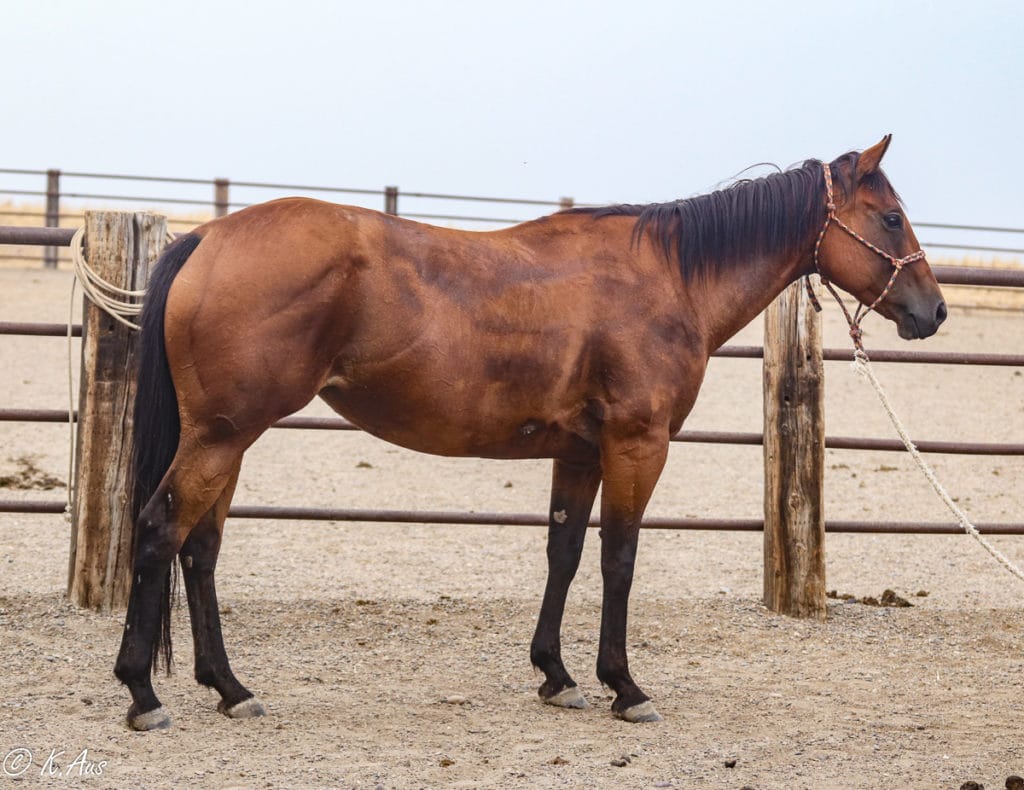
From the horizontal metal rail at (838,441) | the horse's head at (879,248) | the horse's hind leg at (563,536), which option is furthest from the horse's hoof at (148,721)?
the horse's head at (879,248)

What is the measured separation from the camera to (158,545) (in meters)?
3.52

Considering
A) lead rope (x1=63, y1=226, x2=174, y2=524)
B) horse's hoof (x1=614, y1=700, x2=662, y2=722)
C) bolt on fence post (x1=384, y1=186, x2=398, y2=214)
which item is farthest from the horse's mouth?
bolt on fence post (x1=384, y1=186, x2=398, y2=214)

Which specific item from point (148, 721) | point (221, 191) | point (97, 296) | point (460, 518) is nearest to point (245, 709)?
point (148, 721)

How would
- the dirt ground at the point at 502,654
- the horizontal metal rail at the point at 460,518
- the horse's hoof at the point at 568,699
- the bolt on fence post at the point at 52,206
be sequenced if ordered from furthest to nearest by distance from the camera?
1. the bolt on fence post at the point at 52,206
2. the horizontal metal rail at the point at 460,518
3. the horse's hoof at the point at 568,699
4. the dirt ground at the point at 502,654

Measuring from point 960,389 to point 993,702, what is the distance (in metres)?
8.60

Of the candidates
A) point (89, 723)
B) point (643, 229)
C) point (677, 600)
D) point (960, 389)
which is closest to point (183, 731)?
point (89, 723)

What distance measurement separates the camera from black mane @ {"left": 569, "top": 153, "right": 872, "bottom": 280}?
13.6ft

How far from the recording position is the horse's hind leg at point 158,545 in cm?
350

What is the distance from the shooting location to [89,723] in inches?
143

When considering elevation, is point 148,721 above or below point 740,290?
below

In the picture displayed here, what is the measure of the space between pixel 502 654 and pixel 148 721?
59.6 inches

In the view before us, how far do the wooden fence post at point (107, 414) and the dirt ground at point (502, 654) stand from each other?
20cm

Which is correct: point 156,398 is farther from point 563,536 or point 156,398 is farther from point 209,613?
point 563,536

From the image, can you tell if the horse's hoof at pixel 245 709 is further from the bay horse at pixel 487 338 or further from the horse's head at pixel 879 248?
the horse's head at pixel 879 248
